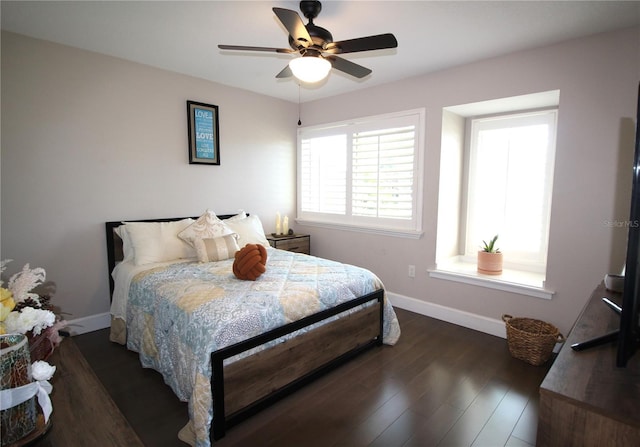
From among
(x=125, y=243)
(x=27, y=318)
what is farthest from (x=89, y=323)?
(x=27, y=318)

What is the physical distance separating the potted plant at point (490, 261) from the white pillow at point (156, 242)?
283 centimetres

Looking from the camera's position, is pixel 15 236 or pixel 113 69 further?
pixel 113 69

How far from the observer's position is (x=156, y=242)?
9.86 ft

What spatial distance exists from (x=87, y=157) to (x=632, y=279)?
12.2ft

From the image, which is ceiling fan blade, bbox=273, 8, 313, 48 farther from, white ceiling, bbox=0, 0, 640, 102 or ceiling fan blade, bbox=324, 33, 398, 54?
white ceiling, bbox=0, 0, 640, 102

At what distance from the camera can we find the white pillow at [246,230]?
3475mm

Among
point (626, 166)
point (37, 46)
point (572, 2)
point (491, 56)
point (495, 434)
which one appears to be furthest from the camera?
point (491, 56)

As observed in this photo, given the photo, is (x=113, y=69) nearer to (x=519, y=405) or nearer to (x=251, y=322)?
(x=251, y=322)

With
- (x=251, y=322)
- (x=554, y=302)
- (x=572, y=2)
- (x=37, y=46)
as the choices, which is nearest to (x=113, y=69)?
(x=37, y=46)

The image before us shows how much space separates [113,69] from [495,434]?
13.3 ft

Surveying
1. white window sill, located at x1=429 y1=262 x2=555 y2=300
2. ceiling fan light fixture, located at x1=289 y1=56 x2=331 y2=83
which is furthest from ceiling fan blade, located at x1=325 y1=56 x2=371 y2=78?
white window sill, located at x1=429 y1=262 x2=555 y2=300

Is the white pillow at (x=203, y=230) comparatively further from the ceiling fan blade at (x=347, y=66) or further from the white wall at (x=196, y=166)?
the ceiling fan blade at (x=347, y=66)

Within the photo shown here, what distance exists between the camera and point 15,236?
2.69 meters

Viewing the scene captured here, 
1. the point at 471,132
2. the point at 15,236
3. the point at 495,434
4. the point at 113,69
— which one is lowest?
the point at 495,434
